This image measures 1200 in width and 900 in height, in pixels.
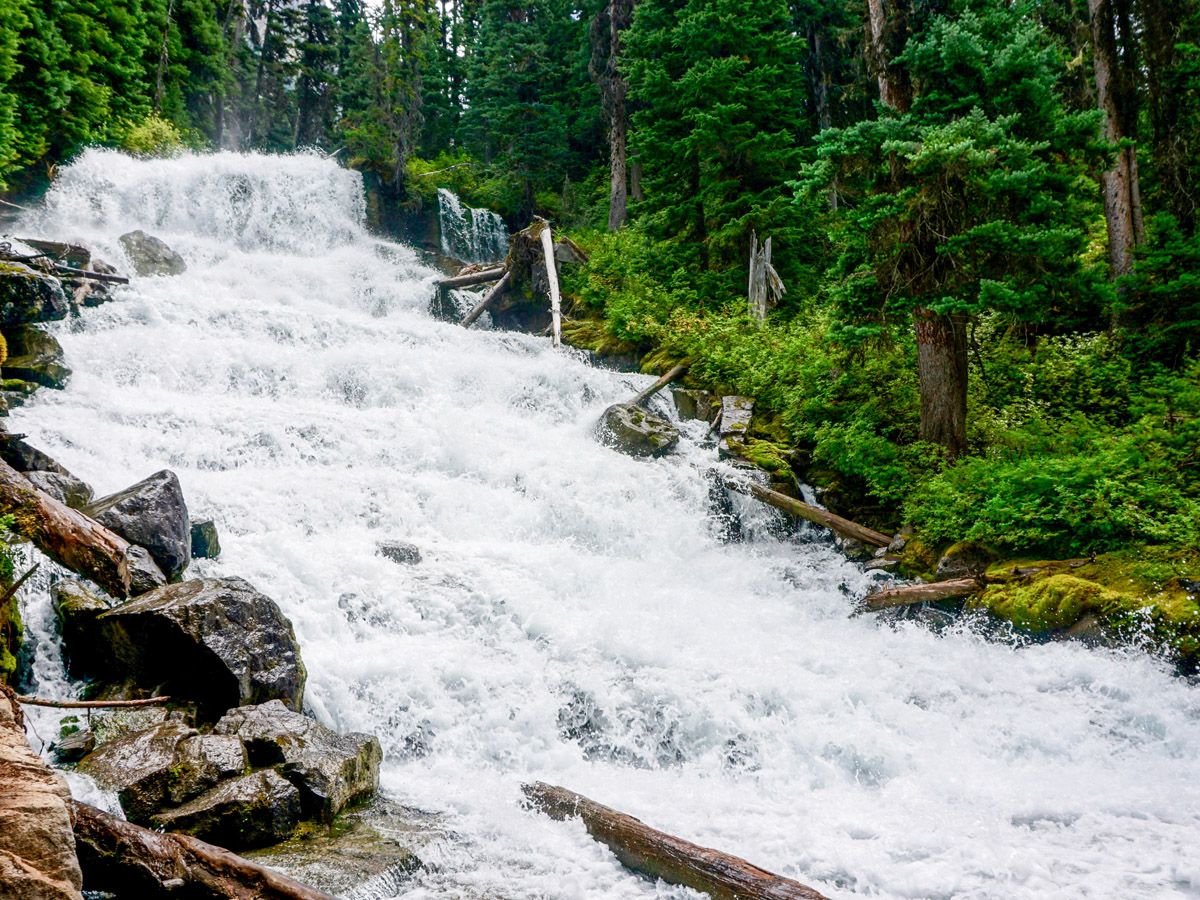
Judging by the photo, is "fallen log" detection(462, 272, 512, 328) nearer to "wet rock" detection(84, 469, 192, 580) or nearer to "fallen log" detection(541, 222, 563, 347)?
"fallen log" detection(541, 222, 563, 347)

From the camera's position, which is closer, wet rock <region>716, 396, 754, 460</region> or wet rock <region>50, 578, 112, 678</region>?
wet rock <region>50, 578, 112, 678</region>

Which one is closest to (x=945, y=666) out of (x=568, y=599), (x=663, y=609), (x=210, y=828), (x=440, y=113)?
(x=663, y=609)

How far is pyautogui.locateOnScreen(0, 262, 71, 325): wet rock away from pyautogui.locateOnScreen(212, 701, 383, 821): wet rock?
340 inches

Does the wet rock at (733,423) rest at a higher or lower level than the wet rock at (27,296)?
lower

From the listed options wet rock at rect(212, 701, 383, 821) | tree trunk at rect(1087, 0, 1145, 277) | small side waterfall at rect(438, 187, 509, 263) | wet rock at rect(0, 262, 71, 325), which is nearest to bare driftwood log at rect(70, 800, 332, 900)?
wet rock at rect(212, 701, 383, 821)

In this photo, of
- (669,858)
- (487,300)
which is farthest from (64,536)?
(487,300)

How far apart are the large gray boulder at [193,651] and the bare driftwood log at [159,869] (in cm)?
209

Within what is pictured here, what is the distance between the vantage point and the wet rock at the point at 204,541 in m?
8.09

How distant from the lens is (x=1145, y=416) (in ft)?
30.9

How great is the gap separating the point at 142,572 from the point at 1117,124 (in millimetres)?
15756

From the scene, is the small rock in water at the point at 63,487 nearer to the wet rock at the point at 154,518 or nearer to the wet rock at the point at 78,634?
the wet rock at the point at 154,518

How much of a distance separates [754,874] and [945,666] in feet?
15.1

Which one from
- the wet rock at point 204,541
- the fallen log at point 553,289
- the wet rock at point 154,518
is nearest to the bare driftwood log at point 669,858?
the wet rock at point 154,518

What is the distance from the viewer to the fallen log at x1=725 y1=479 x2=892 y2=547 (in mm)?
10352
